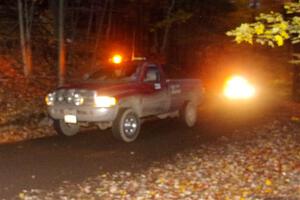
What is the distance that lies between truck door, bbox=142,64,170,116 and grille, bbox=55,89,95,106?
163 centimetres

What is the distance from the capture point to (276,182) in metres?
8.19

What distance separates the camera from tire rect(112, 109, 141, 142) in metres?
11.2

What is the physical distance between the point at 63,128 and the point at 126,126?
1.70 metres

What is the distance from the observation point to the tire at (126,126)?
11227 mm

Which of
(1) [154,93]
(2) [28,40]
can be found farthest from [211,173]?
(2) [28,40]

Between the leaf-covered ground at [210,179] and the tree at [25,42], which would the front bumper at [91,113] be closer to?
the leaf-covered ground at [210,179]

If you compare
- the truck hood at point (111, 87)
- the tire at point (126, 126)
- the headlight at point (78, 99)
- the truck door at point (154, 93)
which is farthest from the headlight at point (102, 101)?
the truck door at point (154, 93)

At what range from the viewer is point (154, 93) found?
1245 cm

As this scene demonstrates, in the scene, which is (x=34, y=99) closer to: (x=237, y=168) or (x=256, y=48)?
(x=237, y=168)

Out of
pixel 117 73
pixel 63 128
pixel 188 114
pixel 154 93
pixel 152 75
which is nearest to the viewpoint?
pixel 63 128

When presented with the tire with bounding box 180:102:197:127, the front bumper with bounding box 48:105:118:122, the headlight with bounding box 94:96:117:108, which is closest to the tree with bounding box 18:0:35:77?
the tire with bounding box 180:102:197:127

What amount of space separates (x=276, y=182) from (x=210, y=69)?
26477 millimetres

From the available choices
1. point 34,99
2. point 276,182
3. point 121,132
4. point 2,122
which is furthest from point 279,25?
point 34,99

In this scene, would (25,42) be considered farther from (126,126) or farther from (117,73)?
(126,126)
